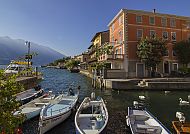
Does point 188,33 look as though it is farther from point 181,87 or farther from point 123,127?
point 123,127

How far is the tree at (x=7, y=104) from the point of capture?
5.94 meters

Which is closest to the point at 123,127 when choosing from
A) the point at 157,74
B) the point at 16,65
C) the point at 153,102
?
the point at 153,102

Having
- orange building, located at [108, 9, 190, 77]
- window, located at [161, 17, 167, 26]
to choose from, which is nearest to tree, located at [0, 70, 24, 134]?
orange building, located at [108, 9, 190, 77]

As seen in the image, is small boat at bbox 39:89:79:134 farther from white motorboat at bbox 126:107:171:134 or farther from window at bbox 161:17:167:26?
window at bbox 161:17:167:26

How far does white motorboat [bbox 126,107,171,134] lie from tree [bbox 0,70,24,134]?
880cm

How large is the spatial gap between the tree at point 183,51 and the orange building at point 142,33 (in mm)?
1277

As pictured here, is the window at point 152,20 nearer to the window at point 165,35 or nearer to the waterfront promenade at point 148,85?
the window at point 165,35

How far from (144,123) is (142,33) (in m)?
33.6

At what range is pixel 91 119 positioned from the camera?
15.6 meters

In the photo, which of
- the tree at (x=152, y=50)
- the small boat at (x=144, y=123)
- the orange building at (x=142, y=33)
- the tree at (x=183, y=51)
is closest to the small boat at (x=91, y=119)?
the small boat at (x=144, y=123)

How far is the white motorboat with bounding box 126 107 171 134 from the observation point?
12766mm

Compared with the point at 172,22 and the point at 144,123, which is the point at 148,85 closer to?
the point at 144,123

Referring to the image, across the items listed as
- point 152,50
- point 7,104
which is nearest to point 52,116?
point 7,104

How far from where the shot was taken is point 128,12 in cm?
4425
